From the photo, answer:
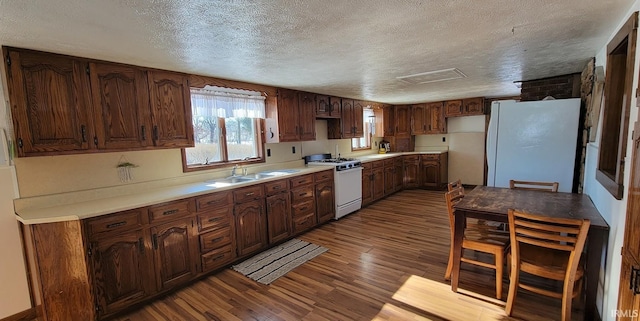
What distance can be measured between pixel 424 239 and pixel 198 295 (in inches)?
105

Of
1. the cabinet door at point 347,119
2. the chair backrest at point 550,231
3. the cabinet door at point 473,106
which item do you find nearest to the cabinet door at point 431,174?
the cabinet door at point 473,106

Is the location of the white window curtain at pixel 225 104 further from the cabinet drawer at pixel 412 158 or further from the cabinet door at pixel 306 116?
the cabinet drawer at pixel 412 158

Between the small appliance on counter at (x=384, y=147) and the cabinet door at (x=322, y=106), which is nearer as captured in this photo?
the cabinet door at (x=322, y=106)

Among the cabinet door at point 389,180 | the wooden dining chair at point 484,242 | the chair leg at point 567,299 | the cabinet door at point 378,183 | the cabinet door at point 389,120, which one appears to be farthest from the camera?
the cabinet door at point 389,120

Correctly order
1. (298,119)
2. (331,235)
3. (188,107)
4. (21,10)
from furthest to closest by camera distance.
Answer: (298,119)
(331,235)
(188,107)
(21,10)

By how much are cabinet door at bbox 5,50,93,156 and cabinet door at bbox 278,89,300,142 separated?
211 centimetres

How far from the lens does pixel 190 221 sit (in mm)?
2600

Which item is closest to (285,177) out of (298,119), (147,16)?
(298,119)

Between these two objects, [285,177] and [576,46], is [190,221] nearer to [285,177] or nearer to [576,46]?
[285,177]

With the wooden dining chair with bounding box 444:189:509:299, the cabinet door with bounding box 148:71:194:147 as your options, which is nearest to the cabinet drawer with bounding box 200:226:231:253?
the cabinet door with bounding box 148:71:194:147

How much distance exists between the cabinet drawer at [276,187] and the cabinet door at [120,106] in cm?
135

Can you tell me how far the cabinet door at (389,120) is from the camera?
21.3 ft

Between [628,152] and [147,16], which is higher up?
[147,16]

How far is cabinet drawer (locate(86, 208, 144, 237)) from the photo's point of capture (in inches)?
80.4
